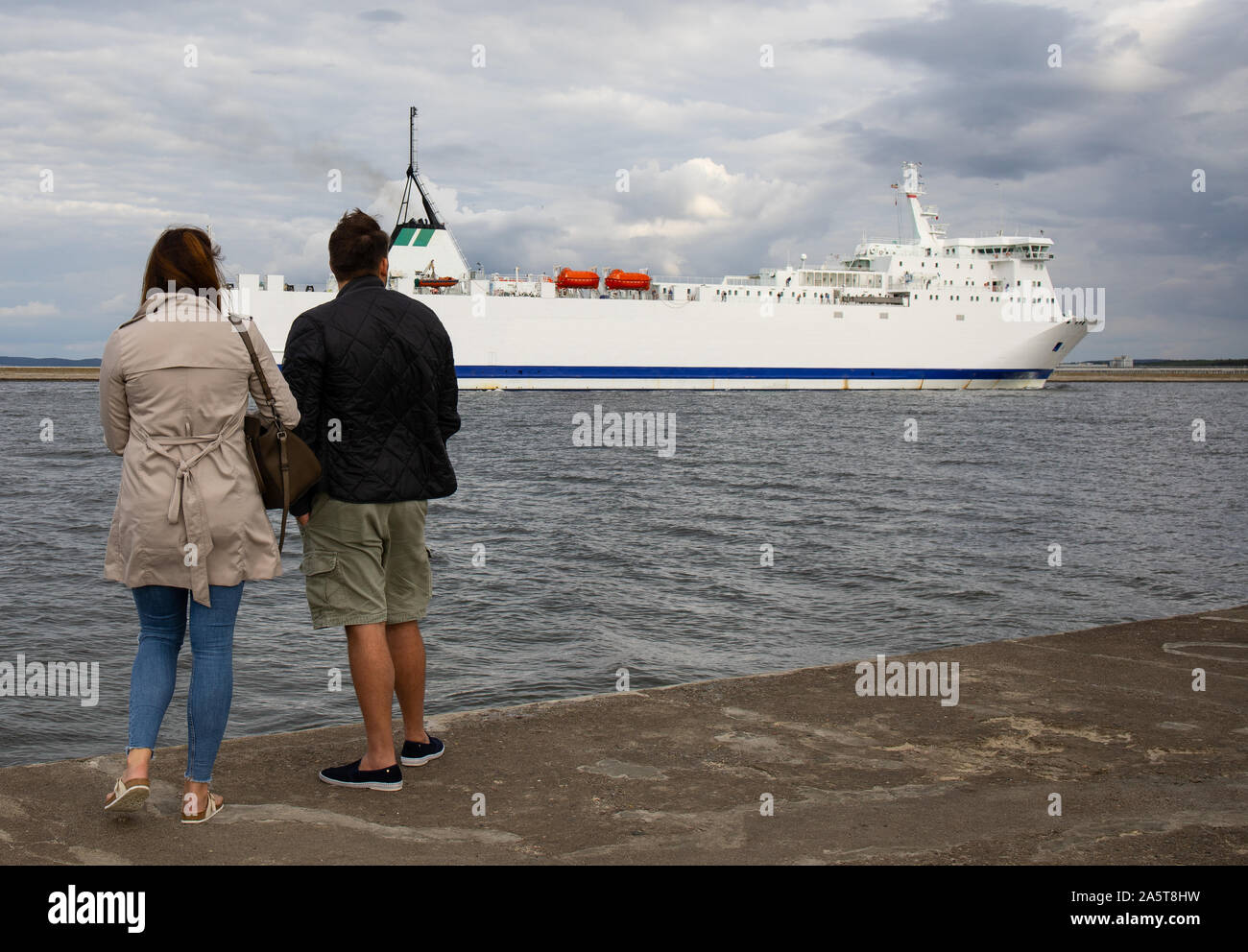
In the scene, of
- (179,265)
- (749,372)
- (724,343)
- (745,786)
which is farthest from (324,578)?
(749,372)

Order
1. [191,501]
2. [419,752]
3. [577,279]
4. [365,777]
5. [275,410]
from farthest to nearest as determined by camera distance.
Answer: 1. [577,279]
2. [419,752]
3. [365,777]
4. [275,410]
5. [191,501]

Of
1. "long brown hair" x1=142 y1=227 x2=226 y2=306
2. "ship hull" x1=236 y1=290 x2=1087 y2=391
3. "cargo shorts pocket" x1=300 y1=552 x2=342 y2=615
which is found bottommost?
"cargo shorts pocket" x1=300 y1=552 x2=342 y2=615

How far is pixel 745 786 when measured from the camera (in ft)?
9.38

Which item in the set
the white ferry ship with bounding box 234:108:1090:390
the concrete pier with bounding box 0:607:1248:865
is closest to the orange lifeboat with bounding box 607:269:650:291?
the white ferry ship with bounding box 234:108:1090:390

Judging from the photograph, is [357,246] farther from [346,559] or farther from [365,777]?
[365,777]

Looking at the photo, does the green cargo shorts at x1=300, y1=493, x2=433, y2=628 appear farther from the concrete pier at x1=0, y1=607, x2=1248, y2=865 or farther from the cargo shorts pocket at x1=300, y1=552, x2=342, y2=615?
the concrete pier at x1=0, y1=607, x2=1248, y2=865

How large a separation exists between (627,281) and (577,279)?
2149 millimetres

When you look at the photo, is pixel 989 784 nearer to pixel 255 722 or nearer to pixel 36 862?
pixel 36 862

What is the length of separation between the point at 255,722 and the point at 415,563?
2.90 m

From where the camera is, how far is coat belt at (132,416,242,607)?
2.56 metres

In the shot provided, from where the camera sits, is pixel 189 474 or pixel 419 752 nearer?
pixel 189 474

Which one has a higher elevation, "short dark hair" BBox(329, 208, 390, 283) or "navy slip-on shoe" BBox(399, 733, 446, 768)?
"short dark hair" BBox(329, 208, 390, 283)

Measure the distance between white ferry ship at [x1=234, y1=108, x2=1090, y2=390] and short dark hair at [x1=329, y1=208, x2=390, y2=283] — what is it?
131ft
